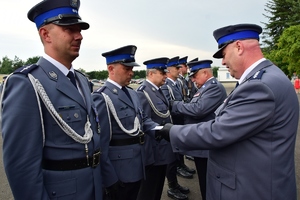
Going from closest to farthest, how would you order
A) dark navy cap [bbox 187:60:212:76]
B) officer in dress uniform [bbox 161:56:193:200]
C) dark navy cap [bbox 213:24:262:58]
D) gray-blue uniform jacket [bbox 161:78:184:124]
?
dark navy cap [bbox 213:24:262:58]
officer in dress uniform [bbox 161:56:193:200]
dark navy cap [bbox 187:60:212:76]
gray-blue uniform jacket [bbox 161:78:184:124]

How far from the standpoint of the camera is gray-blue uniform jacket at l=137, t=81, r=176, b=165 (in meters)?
3.71

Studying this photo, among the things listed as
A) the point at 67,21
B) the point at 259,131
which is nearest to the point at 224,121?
the point at 259,131

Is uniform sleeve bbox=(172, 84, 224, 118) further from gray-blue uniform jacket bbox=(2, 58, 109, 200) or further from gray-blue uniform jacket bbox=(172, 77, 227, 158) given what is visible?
gray-blue uniform jacket bbox=(2, 58, 109, 200)

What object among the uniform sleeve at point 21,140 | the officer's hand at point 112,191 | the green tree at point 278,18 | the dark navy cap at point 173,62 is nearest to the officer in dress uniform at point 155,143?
the officer's hand at point 112,191

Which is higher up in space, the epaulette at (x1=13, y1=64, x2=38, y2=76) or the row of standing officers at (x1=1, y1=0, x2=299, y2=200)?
the epaulette at (x1=13, y1=64, x2=38, y2=76)

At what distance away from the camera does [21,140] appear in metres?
1.62

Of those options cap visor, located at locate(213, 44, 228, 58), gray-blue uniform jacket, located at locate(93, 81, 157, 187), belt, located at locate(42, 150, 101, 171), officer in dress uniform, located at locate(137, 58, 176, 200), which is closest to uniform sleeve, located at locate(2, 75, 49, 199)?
belt, located at locate(42, 150, 101, 171)

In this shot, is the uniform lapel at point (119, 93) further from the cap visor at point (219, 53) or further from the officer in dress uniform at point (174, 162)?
the officer in dress uniform at point (174, 162)

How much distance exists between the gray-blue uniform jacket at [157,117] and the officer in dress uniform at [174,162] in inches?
9.3

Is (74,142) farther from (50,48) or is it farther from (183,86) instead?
(183,86)

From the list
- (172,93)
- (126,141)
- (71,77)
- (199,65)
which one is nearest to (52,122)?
(71,77)

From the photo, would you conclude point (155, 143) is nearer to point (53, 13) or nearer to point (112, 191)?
point (112, 191)

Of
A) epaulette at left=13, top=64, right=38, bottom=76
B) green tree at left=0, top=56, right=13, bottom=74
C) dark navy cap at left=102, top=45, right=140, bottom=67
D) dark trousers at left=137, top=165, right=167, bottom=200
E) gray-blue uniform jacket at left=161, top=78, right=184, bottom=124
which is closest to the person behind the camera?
epaulette at left=13, top=64, right=38, bottom=76

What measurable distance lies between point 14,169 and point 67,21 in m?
1.07
